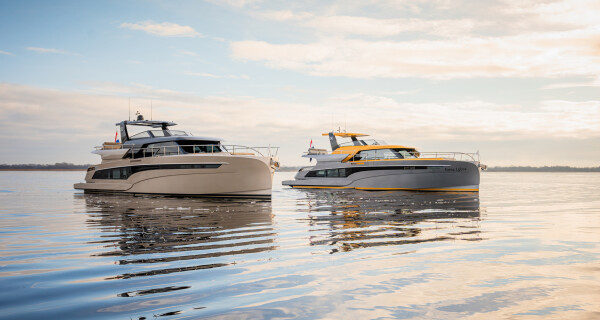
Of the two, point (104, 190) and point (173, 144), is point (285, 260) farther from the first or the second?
point (104, 190)

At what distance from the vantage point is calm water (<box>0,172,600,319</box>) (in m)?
4.27

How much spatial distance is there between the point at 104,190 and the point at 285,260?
873 inches

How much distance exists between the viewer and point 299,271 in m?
5.89

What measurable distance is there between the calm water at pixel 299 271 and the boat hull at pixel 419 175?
16.1 m

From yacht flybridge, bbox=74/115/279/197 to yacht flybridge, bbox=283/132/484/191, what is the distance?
9970 millimetres

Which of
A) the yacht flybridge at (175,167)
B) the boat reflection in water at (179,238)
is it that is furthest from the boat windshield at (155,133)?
the boat reflection in water at (179,238)

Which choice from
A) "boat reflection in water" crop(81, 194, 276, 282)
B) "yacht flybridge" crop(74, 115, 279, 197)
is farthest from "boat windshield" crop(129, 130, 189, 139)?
"boat reflection in water" crop(81, 194, 276, 282)

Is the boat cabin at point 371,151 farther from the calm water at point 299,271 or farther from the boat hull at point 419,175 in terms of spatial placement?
the calm water at point 299,271

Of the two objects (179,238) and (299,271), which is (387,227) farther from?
(299,271)

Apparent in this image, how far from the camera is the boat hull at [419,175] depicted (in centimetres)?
2711

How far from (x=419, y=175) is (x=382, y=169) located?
98.5 inches

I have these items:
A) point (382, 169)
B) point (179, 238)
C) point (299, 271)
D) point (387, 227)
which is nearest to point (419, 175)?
point (382, 169)

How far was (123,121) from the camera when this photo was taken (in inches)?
1039

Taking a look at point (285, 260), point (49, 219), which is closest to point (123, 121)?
point (49, 219)
